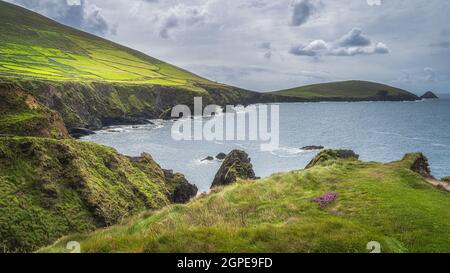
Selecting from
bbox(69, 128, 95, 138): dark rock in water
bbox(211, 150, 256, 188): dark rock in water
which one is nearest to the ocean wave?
bbox(211, 150, 256, 188): dark rock in water

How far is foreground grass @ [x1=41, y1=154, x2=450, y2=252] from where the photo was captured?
14.4m

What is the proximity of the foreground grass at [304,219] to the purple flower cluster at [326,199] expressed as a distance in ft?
1.28

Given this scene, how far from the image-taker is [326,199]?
2350 cm

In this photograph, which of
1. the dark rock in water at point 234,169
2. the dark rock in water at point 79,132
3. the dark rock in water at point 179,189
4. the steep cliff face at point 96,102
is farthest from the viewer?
the steep cliff face at point 96,102

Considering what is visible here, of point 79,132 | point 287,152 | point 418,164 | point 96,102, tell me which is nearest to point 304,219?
point 418,164

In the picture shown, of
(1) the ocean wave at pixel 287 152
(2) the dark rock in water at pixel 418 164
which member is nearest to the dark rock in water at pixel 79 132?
(1) the ocean wave at pixel 287 152

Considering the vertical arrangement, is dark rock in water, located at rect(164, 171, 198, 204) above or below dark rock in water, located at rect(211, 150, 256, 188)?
below

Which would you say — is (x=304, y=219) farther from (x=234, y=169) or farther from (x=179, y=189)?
(x=179, y=189)

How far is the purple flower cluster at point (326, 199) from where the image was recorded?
75.2 ft

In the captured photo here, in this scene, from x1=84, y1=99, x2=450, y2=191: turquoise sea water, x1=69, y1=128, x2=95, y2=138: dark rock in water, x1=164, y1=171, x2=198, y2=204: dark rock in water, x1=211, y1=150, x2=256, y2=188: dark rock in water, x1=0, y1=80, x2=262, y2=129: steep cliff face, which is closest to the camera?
x1=211, y1=150, x2=256, y2=188: dark rock in water

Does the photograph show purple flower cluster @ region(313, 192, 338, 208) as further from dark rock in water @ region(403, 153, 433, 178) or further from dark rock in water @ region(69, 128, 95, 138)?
dark rock in water @ region(69, 128, 95, 138)

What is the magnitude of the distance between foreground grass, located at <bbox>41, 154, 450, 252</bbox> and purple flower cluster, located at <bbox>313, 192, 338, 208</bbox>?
1.28ft

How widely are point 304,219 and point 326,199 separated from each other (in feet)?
17.7

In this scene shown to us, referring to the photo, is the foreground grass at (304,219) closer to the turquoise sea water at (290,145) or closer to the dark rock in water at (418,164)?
the dark rock in water at (418,164)
